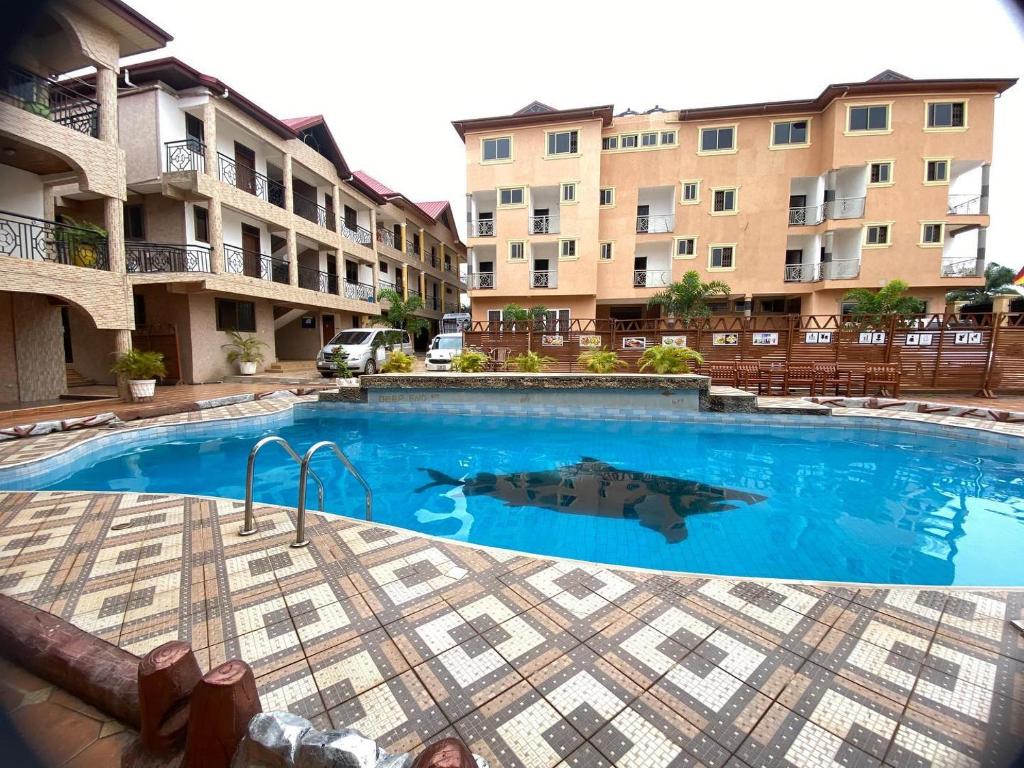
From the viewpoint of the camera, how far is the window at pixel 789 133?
68.3ft

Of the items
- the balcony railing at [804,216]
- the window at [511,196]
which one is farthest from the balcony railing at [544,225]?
the balcony railing at [804,216]

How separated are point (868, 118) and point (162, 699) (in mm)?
28080

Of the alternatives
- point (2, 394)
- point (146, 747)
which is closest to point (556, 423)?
point (146, 747)

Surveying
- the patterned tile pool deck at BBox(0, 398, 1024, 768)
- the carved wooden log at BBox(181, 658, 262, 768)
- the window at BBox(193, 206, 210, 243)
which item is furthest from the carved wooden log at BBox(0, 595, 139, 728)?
the window at BBox(193, 206, 210, 243)

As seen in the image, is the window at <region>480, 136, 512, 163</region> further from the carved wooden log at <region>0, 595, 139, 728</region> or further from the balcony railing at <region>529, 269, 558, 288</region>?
the carved wooden log at <region>0, 595, 139, 728</region>

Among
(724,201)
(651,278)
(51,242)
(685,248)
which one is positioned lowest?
(51,242)

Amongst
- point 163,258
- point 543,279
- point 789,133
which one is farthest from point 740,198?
point 163,258

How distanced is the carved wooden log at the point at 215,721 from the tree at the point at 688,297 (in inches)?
787

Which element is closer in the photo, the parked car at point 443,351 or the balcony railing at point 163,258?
the balcony railing at point 163,258

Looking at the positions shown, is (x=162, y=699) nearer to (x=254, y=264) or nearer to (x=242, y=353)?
(x=242, y=353)

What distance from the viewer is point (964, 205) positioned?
65.0ft

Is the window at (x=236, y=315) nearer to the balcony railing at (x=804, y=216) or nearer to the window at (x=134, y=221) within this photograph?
the window at (x=134, y=221)

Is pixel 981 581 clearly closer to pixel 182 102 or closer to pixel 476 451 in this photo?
pixel 476 451

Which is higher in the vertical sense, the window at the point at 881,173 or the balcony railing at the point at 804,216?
the window at the point at 881,173
